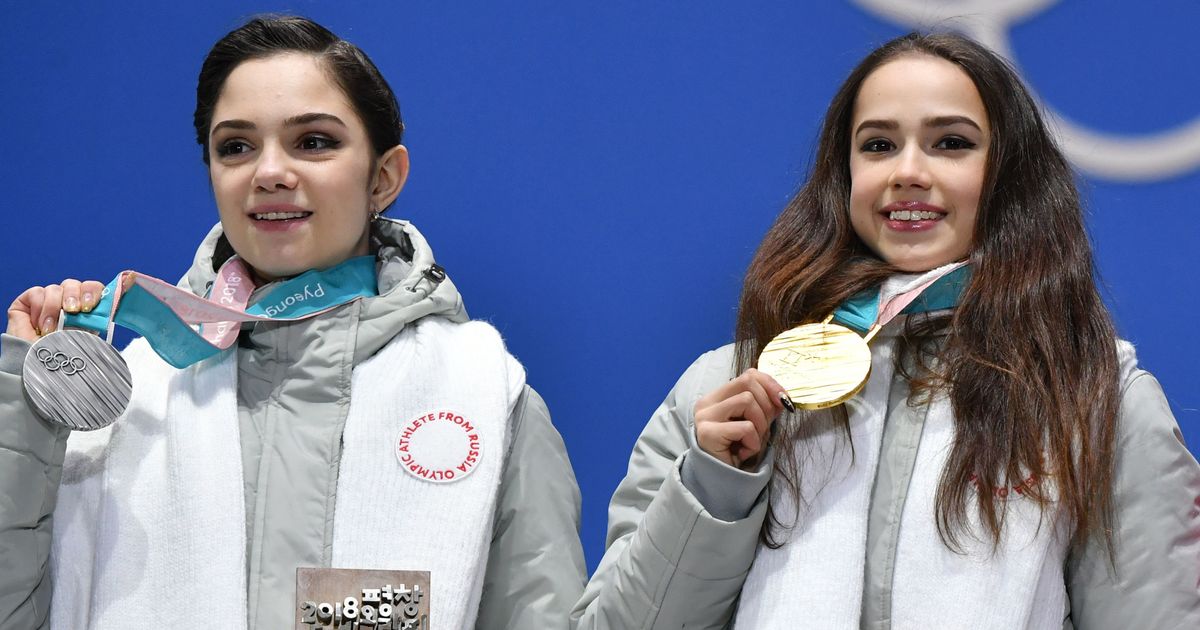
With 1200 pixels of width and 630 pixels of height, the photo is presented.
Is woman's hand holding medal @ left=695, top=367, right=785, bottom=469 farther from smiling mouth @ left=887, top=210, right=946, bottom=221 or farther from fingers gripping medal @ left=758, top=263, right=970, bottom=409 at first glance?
smiling mouth @ left=887, top=210, right=946, bottom=221

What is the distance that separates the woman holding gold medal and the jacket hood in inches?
12.3

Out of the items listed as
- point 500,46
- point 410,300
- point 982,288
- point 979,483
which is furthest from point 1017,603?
point 500,46

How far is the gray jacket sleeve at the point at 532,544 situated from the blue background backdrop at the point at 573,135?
0.55 m

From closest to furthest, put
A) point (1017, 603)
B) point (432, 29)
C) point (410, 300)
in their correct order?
point (1017, 603) < point (410, 300) < point (432, 29)

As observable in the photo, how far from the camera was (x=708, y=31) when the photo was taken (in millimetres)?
2445

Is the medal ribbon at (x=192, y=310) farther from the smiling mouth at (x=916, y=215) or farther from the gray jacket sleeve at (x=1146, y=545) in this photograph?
the gray jacket sleeve at (x=1146, y=545)

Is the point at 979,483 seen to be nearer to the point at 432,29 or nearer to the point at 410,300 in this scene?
the point at 410,300

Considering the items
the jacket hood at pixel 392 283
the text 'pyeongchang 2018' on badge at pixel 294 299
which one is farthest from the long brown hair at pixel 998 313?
the text 'pyeongchang 2018' on badge at pixel 294 299

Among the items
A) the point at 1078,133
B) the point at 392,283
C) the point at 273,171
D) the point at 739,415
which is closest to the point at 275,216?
the point at 273,171

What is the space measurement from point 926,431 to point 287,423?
2.36 ft

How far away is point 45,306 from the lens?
1.79 metres

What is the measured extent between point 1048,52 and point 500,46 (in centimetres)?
83

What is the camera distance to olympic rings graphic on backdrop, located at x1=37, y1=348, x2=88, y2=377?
1.73 m

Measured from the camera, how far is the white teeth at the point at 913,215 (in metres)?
1.84
